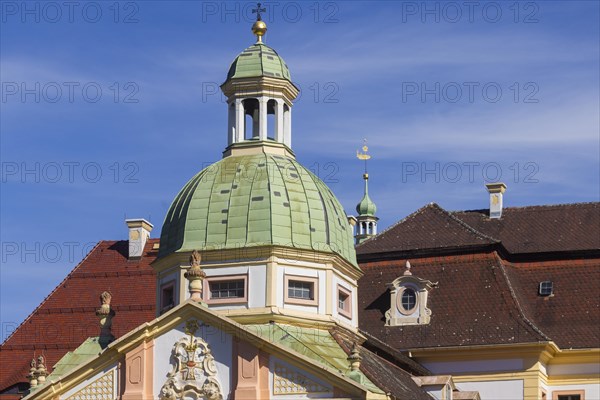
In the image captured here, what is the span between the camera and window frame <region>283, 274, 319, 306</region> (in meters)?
56.7

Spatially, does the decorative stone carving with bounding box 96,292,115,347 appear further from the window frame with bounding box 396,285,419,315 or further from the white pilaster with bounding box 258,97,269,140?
the window frame with bounding box 396,285,419,315

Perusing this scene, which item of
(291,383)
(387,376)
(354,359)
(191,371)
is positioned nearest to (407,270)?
(387,376)

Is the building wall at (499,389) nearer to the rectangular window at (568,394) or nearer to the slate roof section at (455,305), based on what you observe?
the slate roof section at (455,305)

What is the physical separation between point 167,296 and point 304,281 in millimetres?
4991

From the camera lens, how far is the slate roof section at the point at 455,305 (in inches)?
2643

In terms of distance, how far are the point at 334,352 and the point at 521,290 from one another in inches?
662

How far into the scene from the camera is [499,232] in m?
73.2

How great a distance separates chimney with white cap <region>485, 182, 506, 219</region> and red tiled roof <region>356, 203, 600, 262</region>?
328mm

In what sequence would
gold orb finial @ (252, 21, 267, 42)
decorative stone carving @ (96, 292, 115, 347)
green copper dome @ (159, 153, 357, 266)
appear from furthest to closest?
1. gold orb finial @ (252, 21, 267, 42)
2. decorative stone carving @ (96, 292, 115, 347)
3. green copper dome @ (159, 153, 357, 266)

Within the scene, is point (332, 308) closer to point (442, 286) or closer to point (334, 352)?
point (334, 352)

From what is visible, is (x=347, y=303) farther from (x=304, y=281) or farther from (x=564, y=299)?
(x=564, y=299)

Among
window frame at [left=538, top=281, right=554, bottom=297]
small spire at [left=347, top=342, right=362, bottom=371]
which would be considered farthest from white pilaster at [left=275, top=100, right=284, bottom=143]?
window frame at [left=538, top=281, right=554, bottom=297]

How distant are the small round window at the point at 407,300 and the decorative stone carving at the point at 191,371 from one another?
17051 millimetres

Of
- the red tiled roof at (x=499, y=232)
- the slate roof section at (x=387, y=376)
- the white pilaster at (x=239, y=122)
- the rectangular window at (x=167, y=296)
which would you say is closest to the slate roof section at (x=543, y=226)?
the red tiled roof at (x=499, y=232)
